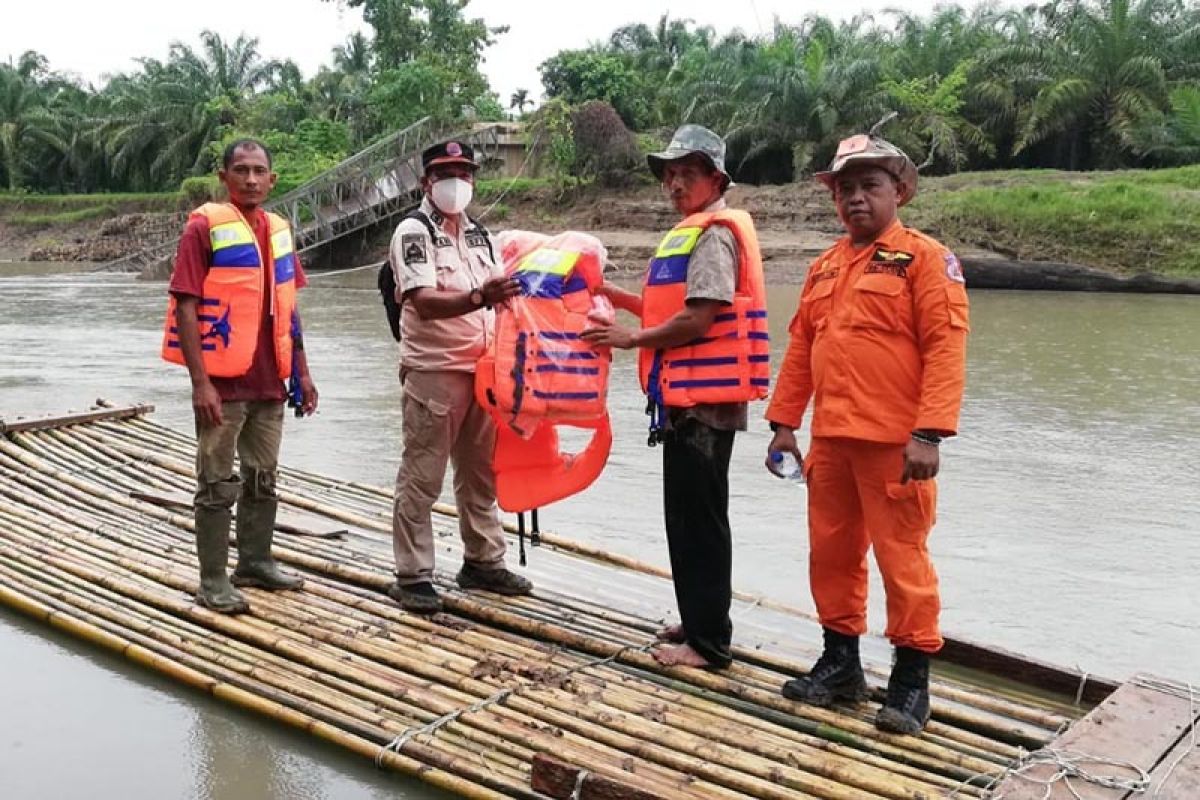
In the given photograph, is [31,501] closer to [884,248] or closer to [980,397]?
[884,248]

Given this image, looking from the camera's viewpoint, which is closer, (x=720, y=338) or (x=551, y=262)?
(x=720, y=338)

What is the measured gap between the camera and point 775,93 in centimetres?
2641

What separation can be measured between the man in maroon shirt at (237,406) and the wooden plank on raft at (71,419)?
302 cm

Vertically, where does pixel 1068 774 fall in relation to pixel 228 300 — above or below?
below

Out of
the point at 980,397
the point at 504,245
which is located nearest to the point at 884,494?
the point at 504,245

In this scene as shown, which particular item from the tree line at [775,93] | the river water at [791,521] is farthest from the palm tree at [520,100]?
the river water at [791,521]

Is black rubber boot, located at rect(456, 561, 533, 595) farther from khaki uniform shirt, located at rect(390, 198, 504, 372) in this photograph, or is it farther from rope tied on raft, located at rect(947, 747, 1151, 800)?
rope tied on raft, located at rect(947, 747, 1151, 800)

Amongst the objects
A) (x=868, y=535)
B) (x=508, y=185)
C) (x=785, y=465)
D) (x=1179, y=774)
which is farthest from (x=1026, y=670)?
(x=508, y=185)

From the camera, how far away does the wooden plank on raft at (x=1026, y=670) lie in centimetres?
349

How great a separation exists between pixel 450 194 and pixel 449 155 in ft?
0.49

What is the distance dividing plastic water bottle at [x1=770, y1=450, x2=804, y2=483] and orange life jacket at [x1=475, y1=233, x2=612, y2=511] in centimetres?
63

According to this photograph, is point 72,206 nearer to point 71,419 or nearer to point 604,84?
point 604,84

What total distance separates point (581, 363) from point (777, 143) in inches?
960

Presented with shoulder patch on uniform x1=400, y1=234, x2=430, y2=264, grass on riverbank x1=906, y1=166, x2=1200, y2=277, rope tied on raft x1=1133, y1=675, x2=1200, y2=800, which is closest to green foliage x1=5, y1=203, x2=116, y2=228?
grass on riverbank x1=906, y1=166, x2=1200, y2=277
